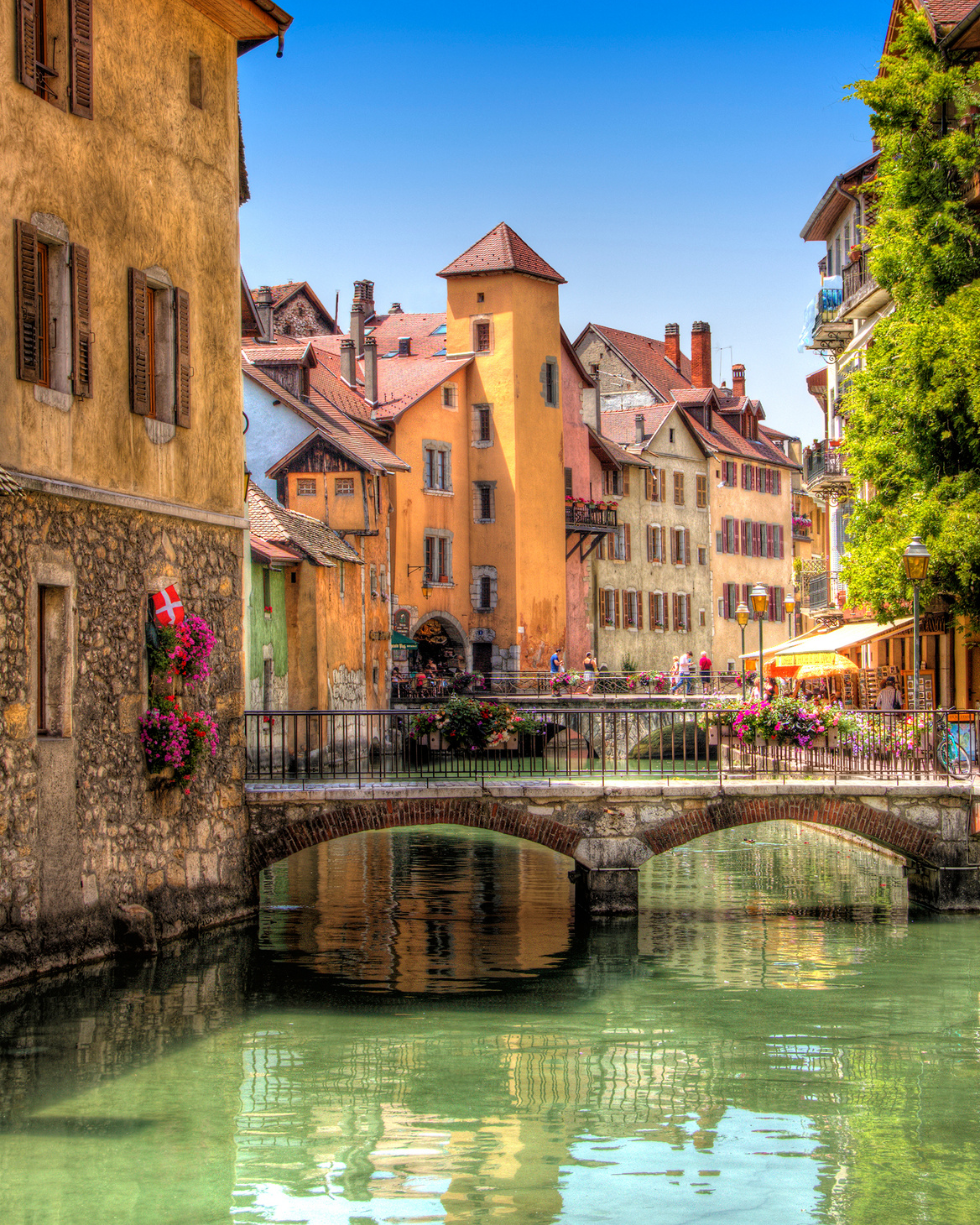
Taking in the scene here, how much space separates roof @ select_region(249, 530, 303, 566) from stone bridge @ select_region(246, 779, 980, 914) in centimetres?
1376

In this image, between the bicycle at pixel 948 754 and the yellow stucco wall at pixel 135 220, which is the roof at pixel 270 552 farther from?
the bicycle at pixel 948 754

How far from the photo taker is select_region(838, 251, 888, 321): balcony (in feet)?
109

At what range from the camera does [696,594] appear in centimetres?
6844

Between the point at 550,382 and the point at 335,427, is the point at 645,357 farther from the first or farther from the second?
the point at 335,427

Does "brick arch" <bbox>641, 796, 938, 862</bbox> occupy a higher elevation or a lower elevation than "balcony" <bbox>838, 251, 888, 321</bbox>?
lower

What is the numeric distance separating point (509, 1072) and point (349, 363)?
4266 cm

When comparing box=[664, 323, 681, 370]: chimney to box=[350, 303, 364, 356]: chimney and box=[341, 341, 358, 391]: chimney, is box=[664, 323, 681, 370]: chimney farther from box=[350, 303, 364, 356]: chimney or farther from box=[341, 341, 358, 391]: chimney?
box=[341, 341, 358, 391]: chimney

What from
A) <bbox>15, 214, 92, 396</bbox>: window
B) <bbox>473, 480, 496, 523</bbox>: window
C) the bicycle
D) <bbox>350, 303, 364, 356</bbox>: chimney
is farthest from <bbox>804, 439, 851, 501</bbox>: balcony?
<bbox>15, 214, 92, 396</bbox>: window

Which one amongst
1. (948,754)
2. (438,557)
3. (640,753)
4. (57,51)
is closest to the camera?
(57,51)

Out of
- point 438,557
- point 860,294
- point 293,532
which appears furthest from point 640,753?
point 438,557

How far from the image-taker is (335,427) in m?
45.2

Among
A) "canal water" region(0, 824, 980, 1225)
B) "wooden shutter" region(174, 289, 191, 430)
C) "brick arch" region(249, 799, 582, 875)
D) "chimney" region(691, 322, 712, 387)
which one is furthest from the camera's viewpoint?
"chimney" region(691, 322, 712, 387)

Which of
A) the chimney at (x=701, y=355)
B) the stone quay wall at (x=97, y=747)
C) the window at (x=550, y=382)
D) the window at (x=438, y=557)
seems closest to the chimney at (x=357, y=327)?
the window at (x=550, y=382)

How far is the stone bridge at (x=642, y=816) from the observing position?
59.9 feet
